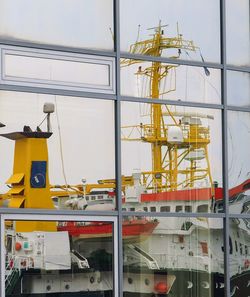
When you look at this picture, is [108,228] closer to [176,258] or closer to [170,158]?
[176,258]

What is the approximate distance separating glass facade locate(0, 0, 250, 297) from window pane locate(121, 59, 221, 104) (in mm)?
14

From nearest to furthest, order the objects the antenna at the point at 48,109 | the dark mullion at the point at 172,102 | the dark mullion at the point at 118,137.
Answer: the antenna at the point at 48,109 → the dark mullion at the point at 118,137 → the dark mullion at the point at 172,102

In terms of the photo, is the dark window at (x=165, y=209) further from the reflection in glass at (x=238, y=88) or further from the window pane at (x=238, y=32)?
the window pane at (x=238, y=32)

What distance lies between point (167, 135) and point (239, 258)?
1744 millimetres

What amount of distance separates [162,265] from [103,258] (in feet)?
2.50

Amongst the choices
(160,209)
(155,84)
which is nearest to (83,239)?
(160,209)

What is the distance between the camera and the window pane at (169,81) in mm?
11312

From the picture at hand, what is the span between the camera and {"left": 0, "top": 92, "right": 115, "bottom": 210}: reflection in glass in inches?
412

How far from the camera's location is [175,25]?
11.7 metres

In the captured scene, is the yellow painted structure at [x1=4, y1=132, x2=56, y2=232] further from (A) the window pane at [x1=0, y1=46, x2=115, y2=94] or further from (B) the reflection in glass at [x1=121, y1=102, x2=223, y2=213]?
(B) the reflection in glass at [x1=121, y1=102, x2=223, y2=213]

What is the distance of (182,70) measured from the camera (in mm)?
11688

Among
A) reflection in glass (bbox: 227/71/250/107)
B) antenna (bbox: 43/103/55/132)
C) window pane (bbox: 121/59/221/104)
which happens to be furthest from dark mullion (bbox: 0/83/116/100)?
reflection in glass (bbox: 227/71/250/107)

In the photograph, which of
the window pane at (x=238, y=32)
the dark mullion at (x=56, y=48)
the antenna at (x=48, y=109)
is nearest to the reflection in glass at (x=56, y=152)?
the antenna at (x=48, y=109)

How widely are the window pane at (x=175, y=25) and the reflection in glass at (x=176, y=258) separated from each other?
1922 millimetres
